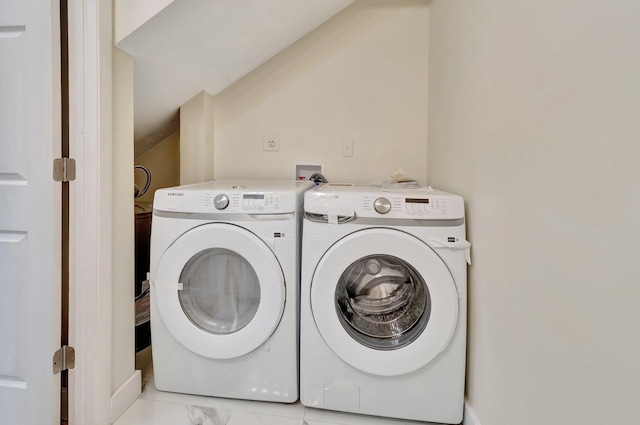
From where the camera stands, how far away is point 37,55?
1091 mm

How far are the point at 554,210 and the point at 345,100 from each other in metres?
1.49

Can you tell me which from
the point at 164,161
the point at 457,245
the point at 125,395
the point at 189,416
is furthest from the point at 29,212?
the point at 457,245

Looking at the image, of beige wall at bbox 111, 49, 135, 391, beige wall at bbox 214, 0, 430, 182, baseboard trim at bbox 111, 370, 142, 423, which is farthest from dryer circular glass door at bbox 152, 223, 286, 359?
beige wall at bbox 214, 0, 430, 182

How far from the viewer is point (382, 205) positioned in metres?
1.22

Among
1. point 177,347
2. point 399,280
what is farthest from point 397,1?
point 177,347

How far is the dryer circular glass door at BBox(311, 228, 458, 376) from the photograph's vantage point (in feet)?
3.85

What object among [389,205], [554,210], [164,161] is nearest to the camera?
[554,210]

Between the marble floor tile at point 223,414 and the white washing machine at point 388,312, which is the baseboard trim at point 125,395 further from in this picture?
the white washing machine at point 388,312

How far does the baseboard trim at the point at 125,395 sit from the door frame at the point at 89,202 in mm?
53

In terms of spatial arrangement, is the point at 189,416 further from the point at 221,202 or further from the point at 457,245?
the point at 457,245

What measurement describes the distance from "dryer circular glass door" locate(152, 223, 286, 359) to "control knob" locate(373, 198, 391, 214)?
0.41 meters

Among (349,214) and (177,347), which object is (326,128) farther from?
(177,347)

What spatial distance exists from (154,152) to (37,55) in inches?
45.5

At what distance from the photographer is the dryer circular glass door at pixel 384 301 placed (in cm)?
117
